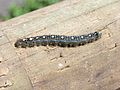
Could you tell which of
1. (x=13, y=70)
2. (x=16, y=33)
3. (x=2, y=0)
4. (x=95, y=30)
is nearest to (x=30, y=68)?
(x=13, y=70)

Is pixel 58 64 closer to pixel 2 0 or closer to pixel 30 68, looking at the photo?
pixel 30 68

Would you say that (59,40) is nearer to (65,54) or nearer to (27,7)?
(65,54)

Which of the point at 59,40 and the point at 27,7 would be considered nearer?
the point at 59,40

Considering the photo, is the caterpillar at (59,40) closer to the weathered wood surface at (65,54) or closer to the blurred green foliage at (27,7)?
the weathered wood surface at (65,54)

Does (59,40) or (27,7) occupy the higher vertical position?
(27,7)

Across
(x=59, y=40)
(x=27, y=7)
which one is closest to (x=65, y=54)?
(x=59, y=40)

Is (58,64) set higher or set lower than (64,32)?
lower
